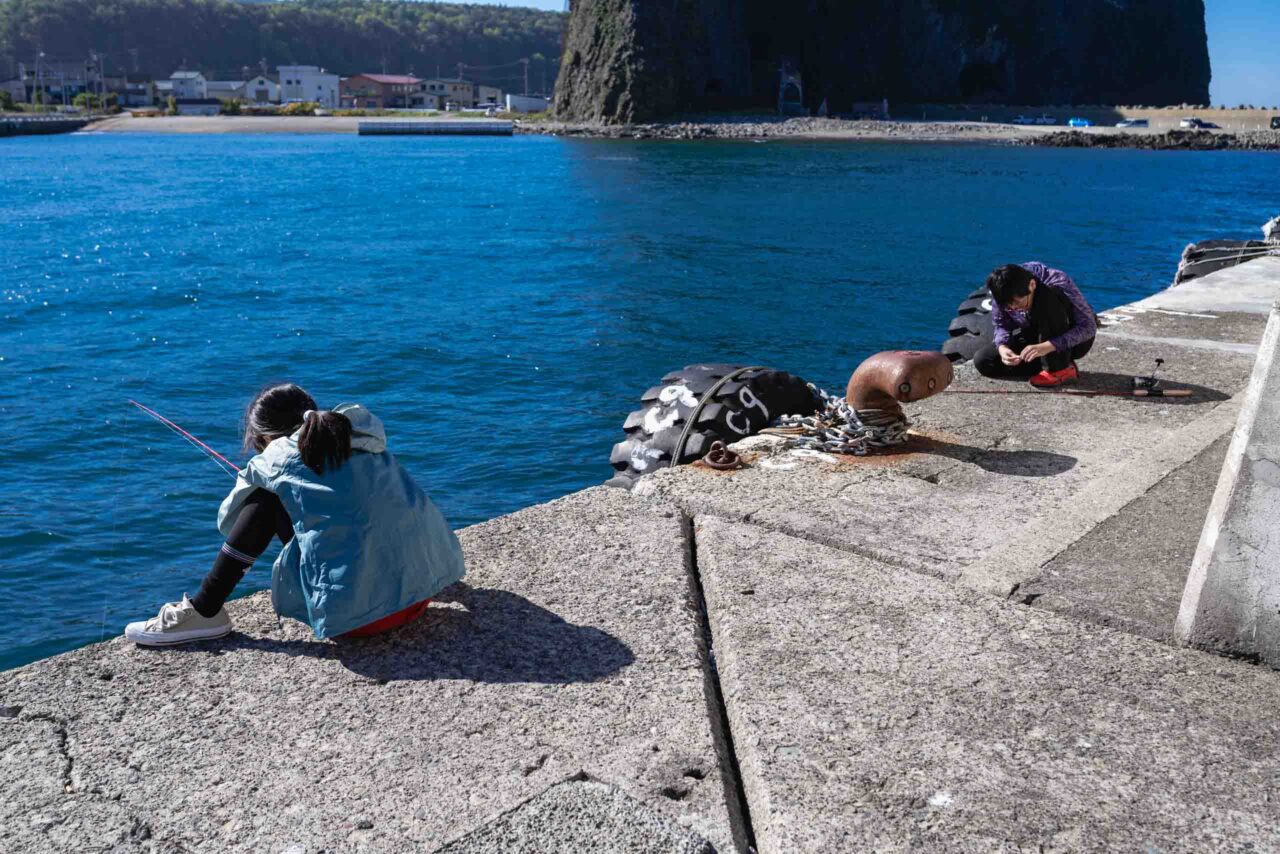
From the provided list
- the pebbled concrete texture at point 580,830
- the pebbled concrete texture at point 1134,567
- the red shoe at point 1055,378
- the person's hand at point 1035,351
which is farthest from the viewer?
the red shoe at point 1055,378

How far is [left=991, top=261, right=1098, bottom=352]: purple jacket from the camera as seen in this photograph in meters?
A: 7.25

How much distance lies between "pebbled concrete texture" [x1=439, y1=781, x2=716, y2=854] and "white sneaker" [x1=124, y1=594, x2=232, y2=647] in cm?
154

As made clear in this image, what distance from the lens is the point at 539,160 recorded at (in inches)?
2776

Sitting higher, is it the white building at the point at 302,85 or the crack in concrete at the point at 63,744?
the white building at the point at 302,85

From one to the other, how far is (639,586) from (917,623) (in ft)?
3.49

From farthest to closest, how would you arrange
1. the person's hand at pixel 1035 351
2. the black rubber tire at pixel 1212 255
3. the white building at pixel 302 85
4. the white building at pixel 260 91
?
the white building at pixel 302 85
the white building at pixel 260 91
the black rubber tire at pixel 1212 255
the person's hand at pixel 1035 351

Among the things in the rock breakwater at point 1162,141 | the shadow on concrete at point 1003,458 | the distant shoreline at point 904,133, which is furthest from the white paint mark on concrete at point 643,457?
the rock breakwater at point 1162,141

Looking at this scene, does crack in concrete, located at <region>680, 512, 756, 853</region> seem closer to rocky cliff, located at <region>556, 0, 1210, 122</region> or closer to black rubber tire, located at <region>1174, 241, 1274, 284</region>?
black rubber tire, located at <region>1174, 241, 1274, 284</region>

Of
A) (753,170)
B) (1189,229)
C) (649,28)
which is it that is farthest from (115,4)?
(1189,229)

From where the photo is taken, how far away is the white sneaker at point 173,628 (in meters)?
3.81

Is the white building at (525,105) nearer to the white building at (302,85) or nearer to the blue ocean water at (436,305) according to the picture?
the white building at (302,85)

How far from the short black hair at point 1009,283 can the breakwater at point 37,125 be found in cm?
11908

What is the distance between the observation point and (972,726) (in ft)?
11.0

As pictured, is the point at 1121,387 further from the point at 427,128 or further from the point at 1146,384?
Result: the point at 427,128
